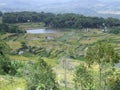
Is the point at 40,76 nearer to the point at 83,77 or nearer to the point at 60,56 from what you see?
the point at 83,77

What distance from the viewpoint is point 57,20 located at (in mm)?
150000

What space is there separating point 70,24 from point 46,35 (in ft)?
95.3

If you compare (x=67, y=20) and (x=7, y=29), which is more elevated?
(x=7, y=29)

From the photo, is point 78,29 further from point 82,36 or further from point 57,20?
point 82,36

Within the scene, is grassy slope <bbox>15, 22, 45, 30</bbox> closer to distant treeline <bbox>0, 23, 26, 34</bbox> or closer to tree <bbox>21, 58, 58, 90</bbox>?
distant treeline <bbox>0, 23, 26, 34</bbox>

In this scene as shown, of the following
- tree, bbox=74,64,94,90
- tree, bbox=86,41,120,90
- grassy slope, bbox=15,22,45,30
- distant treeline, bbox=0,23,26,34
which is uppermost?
tree, bbox=86,41,120,90

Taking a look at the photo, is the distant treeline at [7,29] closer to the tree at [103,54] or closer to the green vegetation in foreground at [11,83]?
the green vegetation in foreground at [11,83]

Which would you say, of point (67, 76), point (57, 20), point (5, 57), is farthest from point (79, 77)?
point (57, 20)

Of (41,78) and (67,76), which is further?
(67,76)

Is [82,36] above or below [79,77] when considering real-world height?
below

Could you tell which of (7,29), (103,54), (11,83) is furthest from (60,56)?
(103,54)

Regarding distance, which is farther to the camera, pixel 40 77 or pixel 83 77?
pixel 83 77

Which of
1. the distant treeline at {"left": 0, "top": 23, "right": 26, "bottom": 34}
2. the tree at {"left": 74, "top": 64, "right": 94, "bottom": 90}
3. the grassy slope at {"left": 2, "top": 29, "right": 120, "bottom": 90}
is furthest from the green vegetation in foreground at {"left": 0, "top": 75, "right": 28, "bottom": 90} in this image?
the distant treeline at {"left": 0, "top": 23, "right": 26, "bottom": 34}

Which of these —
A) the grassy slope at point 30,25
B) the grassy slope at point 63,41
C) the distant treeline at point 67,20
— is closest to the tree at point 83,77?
the grassy slope at point 63,41
